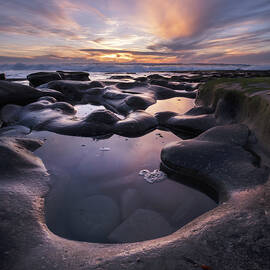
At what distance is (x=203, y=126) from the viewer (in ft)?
14.3

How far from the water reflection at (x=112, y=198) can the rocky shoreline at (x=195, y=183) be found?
17 centimetres

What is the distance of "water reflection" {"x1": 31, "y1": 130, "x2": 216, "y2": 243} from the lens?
1.72 meters

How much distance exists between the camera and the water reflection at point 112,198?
172cm

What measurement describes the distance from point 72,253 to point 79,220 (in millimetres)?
496

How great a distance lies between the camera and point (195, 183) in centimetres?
244

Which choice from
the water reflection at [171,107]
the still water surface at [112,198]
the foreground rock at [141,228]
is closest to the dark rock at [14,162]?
the still water surface at [112,198]

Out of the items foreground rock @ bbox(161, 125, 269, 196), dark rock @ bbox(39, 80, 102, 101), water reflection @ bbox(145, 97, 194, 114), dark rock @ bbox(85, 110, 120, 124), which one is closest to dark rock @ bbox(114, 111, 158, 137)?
dark rock @ bbox(85, 110, 120, 124)

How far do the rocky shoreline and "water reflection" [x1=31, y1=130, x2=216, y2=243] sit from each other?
17 centimetres

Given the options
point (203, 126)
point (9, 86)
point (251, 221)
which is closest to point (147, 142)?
point (203, 126)

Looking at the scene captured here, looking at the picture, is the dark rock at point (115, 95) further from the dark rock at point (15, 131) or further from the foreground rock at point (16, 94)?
the dark rock at point (15, 131)

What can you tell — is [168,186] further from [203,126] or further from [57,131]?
[57,131]

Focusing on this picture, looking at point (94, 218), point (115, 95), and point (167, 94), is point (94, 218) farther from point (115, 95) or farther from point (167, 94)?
point (167, 94)

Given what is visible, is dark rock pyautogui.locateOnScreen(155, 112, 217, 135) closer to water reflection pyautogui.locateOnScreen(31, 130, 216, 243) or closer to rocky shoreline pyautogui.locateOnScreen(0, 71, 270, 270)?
rocky shoreline pyautogui.locateOnScreen(0, 71, 270, 270)

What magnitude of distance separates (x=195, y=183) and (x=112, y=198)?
1038 mm
